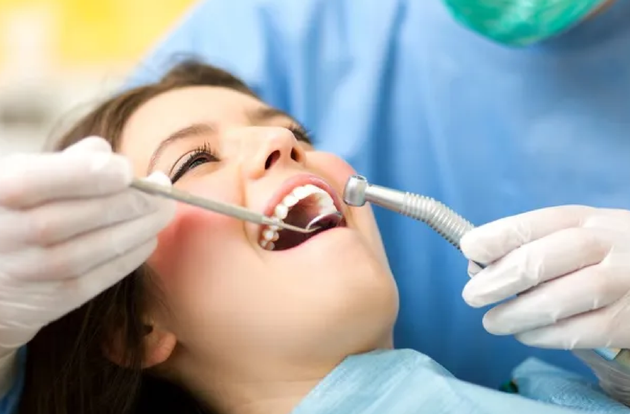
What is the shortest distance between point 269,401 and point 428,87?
0.60 meters

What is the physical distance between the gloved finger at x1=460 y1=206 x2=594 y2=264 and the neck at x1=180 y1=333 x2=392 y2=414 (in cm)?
21

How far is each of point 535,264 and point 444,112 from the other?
0.51 metres

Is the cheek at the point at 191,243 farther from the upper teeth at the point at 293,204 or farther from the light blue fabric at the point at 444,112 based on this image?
the light blue fabric at the point at 444,112

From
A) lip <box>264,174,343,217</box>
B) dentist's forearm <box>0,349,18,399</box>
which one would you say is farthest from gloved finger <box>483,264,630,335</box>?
dentist's forearm <box>0,349,18,399</box>

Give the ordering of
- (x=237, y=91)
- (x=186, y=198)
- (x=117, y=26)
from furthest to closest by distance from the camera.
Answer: (x=117, y=26)
(x=237, y=91)
(x=186, y=198)

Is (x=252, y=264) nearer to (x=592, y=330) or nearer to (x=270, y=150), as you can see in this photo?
(x=270, y=150)

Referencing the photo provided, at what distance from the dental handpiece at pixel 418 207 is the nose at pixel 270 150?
0.11 meters

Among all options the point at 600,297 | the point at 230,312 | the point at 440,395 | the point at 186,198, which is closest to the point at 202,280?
the point at 230,312

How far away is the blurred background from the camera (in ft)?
7.54

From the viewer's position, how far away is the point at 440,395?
2.92 ft

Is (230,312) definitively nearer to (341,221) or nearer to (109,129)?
(341,221)

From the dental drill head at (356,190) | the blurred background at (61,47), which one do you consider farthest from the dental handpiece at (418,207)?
the blurred background at (61,47)

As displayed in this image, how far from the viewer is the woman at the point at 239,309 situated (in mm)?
898

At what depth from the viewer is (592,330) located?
2.82ft
